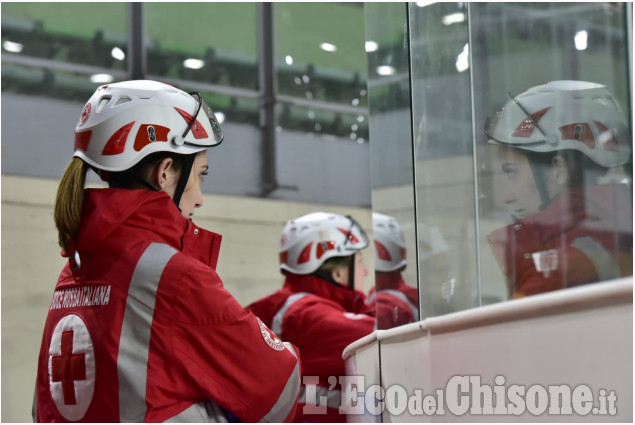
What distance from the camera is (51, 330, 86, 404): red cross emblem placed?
280 cm

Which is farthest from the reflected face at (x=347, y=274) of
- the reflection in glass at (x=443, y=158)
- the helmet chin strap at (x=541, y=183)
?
the helmet chin strap at (x=541, y=183)

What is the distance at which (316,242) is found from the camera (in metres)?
6.38

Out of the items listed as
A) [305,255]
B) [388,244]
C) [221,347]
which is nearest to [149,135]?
[221,347]

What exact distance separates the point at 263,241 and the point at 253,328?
7479 millimetres

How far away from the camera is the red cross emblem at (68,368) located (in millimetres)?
2799

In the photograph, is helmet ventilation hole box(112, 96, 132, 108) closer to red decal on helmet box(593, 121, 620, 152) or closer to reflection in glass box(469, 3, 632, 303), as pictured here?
reflection in glass box(469, 3, 632, 303)

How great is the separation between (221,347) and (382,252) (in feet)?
3.74

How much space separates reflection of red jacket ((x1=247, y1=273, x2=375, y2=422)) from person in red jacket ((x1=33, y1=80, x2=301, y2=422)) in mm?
2239

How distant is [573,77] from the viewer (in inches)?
86.7

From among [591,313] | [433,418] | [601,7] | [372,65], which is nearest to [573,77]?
[601,7]

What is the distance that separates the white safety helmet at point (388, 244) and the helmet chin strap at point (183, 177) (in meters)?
0.80

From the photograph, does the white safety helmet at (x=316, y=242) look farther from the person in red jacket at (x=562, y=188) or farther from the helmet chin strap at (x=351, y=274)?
the person in red jacket at (x=562, y=188)

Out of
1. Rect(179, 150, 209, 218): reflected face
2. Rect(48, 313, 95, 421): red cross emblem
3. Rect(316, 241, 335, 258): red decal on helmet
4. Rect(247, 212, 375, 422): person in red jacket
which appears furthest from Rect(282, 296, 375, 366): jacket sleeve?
Rect(48, 313, 95, 421): red cross emblem

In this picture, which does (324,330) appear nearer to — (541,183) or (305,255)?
(305,255)
